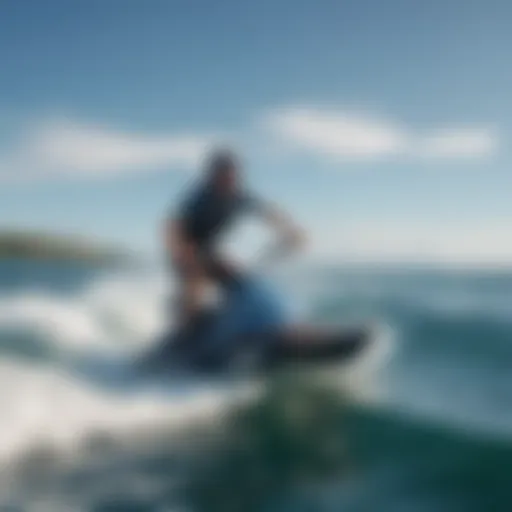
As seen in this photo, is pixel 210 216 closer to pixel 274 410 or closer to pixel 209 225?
pixel 209 225

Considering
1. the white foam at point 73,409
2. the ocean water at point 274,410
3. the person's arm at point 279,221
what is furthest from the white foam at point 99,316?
the person's arm at point 279,221

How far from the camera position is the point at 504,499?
8.36 feet

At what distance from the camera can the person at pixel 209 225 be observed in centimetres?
266

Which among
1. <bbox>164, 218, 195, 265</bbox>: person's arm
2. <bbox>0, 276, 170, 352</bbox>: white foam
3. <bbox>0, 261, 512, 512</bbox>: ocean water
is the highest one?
<bbox>164, 218, 195, 265</bbox>: person's arm

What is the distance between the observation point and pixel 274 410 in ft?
8.73

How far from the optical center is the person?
266 cm

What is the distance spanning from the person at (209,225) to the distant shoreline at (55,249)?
0.51 ft

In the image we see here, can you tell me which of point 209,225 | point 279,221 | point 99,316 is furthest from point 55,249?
point 279,221

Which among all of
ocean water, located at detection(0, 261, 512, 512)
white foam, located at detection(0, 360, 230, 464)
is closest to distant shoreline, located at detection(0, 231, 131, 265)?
ocean water, located at detection(0, 261, 512, 512)

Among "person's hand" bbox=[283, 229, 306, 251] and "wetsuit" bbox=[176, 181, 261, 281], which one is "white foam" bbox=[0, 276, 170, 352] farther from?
"person's hand" bbox=[283, 229, 306, 251]

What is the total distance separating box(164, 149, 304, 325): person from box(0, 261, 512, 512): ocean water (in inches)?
3.1

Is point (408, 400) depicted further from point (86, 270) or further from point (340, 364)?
point (86, 270)

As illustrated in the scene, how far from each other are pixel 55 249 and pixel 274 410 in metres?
0.74

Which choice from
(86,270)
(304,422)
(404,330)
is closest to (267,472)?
(304,422)
